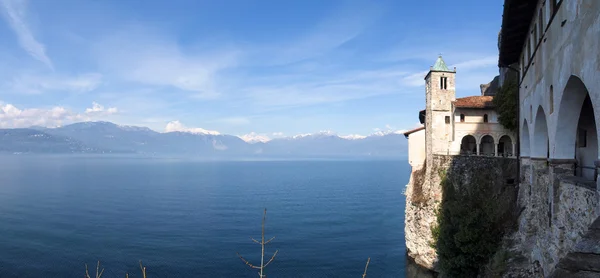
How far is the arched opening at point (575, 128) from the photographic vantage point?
10.8 m

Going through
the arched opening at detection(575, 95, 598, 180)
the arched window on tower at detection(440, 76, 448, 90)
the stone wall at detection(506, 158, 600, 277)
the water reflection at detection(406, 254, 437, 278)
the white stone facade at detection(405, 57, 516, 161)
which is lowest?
the water reflection at detection(406, 254, 437, 278)

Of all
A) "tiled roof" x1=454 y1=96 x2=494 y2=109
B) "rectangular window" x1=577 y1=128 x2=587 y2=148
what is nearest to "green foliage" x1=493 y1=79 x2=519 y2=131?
"tiled roof" x1=454 y1=96 x2=494 y2=109

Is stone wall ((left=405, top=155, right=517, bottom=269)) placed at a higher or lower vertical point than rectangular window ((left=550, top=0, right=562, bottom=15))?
lower

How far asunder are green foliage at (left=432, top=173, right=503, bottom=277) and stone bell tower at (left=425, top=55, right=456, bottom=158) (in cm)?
865

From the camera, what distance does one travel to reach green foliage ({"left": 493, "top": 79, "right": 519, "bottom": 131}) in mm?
31750

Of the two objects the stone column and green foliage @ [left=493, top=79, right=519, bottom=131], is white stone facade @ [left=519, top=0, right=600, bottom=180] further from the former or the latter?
green foliage @ [left=493, top=79, right=519, bottom=131]

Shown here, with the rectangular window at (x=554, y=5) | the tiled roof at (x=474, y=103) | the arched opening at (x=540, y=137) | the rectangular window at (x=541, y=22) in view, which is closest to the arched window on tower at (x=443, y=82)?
the tiled roof at (x=474, y=103)

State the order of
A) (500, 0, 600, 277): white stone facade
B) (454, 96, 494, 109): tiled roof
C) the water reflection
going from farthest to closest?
(454, 96, 494, 109): tiled roof
the water reflection
(500, 0, 600, 277): white stone facade

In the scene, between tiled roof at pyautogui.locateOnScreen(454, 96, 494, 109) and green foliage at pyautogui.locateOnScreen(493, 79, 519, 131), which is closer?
green foliage at pyautogui.locateOnScreen(493, 79, 519, 131)

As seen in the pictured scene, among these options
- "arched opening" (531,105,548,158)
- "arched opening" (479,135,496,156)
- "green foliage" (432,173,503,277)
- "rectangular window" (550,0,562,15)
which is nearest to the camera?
"rectangular window" (550,0,562,15)

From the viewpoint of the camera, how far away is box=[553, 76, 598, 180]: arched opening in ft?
35.6

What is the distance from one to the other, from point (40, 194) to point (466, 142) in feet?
296

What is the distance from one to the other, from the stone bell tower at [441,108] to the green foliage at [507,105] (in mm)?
4242

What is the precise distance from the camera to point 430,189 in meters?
35.7
